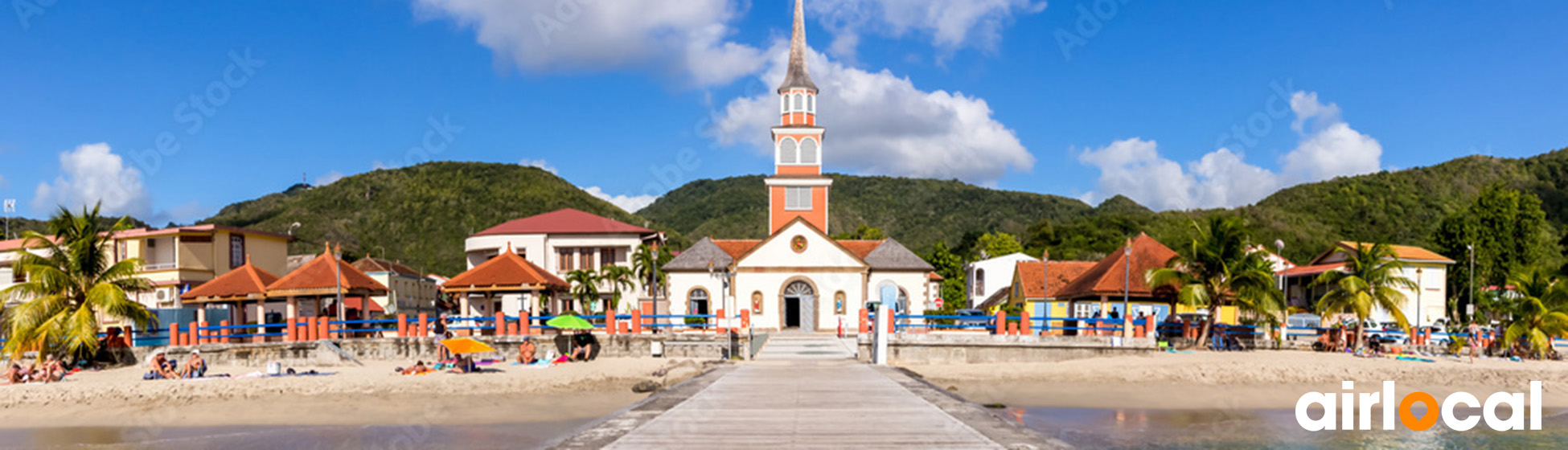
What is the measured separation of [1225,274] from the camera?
31.9 meters

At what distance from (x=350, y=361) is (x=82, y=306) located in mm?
7146

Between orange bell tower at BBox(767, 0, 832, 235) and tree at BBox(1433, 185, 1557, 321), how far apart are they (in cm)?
3749

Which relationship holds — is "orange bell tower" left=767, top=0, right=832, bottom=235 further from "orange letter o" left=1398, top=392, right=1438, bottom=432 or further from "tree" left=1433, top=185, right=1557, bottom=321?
"tree" left=1433, top=185, right=1557, bottom=321

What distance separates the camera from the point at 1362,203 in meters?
98.9

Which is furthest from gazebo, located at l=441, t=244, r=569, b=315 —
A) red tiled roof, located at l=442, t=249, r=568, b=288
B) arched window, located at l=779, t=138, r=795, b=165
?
arched window, located at l=779, t=138, r=795, b=165

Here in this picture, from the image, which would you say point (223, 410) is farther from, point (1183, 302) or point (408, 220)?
point (408, 220)

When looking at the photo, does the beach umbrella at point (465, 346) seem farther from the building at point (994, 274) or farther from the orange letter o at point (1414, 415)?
the building at point (994, 274)

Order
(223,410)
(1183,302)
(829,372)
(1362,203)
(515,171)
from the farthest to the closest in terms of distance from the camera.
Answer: (515,171), (1362,203), (1183,302), (829,372), (223,410)

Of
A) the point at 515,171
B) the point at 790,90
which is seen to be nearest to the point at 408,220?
the point at 515,171

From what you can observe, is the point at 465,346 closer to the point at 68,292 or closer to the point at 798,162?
the point at 68,292

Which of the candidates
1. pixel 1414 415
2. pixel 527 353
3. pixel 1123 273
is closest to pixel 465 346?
pixel 527 353

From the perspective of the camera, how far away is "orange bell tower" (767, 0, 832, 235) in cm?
4922

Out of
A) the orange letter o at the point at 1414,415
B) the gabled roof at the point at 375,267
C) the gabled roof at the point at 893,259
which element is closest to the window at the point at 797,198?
the gabled roof at the point at 893,259

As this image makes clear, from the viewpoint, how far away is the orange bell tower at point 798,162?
49.2 metres
